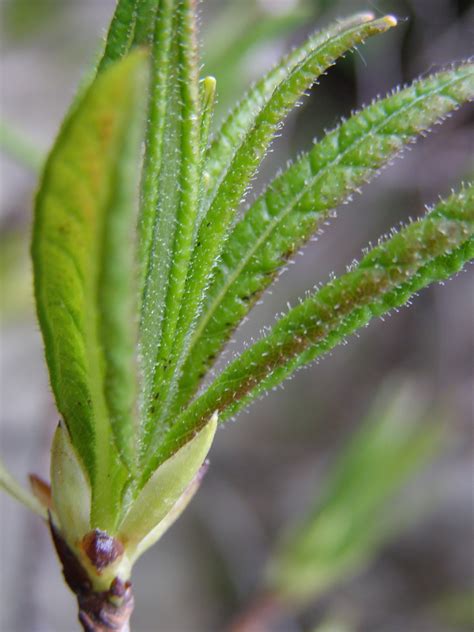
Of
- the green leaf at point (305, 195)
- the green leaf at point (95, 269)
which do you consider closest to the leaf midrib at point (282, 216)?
the green leaf at point (305, 195)

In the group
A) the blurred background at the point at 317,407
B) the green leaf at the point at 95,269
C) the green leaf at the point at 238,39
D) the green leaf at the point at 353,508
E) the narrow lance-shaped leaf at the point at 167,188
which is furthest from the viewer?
the blurred background at the point at 317,407

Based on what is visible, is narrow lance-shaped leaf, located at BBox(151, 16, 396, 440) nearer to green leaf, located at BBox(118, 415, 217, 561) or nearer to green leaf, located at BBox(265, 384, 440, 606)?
green leaf, located at BBox(118, 415, 217, 561)

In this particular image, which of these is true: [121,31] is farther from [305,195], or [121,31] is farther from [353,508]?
[353,508]

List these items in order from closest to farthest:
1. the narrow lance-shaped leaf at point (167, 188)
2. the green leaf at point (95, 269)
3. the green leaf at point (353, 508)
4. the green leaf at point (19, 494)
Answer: the green leaf at point (95, 269), the narrow lance-shaped leaf at point (167, 188), the green leaf at point (19, 494), the green leaf at point (353, 508)

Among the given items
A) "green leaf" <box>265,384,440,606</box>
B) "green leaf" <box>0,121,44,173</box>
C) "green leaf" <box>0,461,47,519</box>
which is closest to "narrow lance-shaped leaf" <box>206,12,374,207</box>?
"green leaf" <box>0,461,47,519</box>

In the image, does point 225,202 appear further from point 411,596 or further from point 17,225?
point 411,596

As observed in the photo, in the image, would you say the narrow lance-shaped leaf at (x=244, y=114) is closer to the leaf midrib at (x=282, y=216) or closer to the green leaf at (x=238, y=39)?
the leaf midrib at (x=282, y=216)
